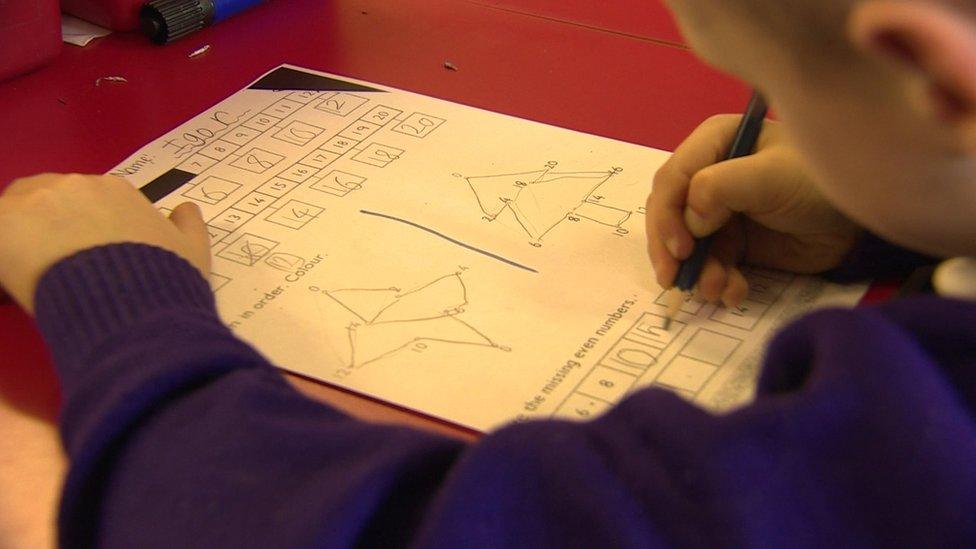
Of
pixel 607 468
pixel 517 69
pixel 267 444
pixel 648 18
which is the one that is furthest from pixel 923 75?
pixel 648 18

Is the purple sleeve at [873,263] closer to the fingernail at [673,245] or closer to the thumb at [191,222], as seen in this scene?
the fingernail at [673,245]

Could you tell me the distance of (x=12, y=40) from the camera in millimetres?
992

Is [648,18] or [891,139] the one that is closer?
[891,139]

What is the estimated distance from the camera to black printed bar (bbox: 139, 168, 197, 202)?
2.69 ft

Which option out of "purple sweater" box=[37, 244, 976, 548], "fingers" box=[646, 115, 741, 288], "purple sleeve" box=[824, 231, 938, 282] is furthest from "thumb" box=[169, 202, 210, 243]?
"purple sleeve" box=[824, 231, 938, 282]

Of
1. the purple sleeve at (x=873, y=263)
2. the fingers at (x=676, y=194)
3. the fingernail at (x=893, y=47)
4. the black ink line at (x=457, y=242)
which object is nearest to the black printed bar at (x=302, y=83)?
the black ink line at (x=457, y=242)

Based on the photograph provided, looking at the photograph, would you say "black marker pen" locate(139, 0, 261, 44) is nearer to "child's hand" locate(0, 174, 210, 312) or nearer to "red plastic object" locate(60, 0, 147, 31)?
"red plastic object" locate(60, 0, 147, 31)

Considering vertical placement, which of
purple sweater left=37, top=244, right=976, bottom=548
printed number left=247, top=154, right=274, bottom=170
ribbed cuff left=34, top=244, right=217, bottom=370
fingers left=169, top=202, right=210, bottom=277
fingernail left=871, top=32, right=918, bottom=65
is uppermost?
fingernail left=871, top=32, right=918, bottom=65

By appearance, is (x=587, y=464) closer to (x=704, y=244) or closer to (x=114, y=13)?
(x=704, y=244)

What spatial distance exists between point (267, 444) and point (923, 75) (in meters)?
0.33

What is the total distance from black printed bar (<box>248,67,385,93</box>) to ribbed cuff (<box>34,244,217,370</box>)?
1.21 feet

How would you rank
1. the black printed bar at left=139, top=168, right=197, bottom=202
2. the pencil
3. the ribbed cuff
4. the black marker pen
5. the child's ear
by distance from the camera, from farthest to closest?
1. the black marker pen
2. the black printed bar at left=139, top=168, right=197, bottom=202
3. the pencil
4. the ribbed cuff
5. the child's ear

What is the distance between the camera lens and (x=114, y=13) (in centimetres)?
110

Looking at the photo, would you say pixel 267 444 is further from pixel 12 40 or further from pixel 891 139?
pixel 12 40
